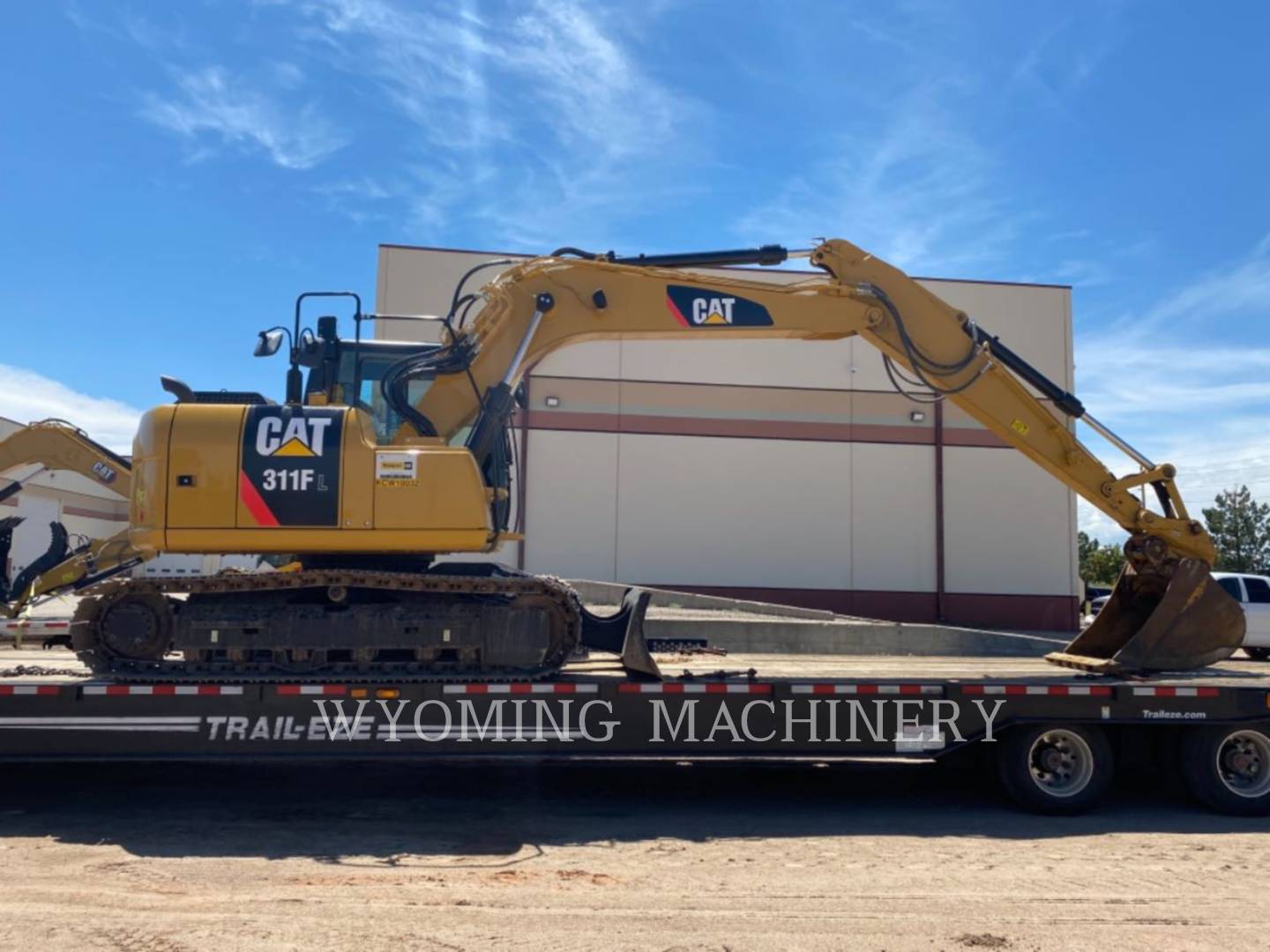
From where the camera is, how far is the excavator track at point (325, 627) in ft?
25.3

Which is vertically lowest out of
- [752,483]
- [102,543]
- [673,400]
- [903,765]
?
[903,765]

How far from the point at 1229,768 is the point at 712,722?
162 inches

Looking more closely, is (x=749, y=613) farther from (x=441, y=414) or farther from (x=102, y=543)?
(x=441, y=414)

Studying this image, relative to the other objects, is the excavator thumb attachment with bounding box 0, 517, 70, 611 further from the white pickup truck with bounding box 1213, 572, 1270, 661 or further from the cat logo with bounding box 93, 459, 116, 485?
the white pickup truck with bounding box 1213, 572, 1270, 661

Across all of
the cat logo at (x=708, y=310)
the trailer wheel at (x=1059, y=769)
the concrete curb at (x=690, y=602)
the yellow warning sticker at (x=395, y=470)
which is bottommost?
the trailer wheel at (x=1059, y=769)

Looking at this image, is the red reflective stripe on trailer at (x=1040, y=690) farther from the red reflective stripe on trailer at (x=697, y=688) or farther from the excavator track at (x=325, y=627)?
the excavator track at (x=325, y=627)

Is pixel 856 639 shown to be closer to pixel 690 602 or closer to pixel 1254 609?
pixel 690 602

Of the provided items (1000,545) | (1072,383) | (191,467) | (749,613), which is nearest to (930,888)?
(191,467)

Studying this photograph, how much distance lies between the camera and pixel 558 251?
9281mm

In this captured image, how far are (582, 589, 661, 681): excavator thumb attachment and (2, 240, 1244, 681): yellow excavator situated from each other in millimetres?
18

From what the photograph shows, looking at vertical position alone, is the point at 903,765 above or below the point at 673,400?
below

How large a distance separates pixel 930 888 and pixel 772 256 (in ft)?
17.3

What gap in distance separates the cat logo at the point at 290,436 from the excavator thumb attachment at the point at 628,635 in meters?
2.47

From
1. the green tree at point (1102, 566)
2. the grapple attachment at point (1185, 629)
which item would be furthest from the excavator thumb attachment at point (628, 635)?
the green tree at point (1102, 566)
